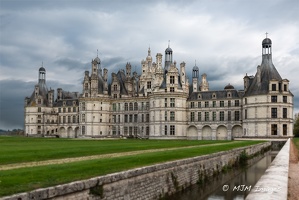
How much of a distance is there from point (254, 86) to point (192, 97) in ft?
44.6

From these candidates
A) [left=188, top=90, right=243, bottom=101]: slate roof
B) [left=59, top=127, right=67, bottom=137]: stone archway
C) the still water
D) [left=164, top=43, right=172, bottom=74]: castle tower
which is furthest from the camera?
[left=59, top=127, right=67, bottom=137]: stone archway

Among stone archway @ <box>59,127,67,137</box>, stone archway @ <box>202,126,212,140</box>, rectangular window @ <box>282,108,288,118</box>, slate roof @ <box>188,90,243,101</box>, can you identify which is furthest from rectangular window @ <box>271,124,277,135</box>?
stone archway @ <box>59,127,67,137</box>

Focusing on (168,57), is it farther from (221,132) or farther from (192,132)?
(221,132)

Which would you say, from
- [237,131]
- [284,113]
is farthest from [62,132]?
[284,113]

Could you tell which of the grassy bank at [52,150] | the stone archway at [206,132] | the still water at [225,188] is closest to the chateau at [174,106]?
the stone archway at [206,132]

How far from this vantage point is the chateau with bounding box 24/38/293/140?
222 feet

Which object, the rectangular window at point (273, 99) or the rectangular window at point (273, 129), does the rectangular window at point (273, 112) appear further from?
the rectangular window at point (273, 129)

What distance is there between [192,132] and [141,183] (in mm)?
62357

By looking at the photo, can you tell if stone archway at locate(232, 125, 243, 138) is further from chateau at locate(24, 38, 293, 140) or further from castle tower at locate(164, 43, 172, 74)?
castle tower at locate(164, 43, 172, 74)

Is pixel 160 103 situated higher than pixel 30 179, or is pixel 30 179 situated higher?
pixel 160 103

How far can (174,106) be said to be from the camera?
74.0 metres

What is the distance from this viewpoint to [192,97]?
77.7 meters

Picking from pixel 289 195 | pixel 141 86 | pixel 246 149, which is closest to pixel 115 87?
pixel 141 86

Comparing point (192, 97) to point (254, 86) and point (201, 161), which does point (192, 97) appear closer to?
point (254, 86)
